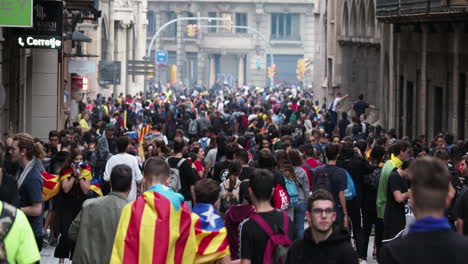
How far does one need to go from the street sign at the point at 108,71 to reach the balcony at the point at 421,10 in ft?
51.4

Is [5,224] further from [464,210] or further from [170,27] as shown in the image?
[170,27]

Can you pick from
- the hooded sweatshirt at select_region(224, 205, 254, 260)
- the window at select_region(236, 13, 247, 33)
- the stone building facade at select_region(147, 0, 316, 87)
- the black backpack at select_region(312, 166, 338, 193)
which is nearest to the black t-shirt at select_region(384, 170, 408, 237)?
the black backpack at select_region(312, 166, 338, 193)

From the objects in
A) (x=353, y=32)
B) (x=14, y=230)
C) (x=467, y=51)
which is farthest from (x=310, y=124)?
(x=14, y=230)

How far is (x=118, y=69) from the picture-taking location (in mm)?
42562

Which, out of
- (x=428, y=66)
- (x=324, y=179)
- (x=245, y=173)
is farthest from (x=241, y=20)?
(x=245, y=173)

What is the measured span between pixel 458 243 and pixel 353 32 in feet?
116

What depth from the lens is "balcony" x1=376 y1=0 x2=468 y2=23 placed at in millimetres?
19969

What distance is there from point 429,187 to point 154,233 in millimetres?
2821

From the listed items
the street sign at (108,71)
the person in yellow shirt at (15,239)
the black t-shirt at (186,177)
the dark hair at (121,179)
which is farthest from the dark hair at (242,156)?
the street sign at (108,71)

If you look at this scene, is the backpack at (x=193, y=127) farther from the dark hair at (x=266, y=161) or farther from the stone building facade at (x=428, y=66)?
the dark hair at (x=266, y=161)

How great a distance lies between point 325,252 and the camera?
21.4 feet

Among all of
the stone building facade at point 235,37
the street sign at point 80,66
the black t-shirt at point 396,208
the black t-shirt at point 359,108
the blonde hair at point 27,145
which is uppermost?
the stone building facade at point 235,37

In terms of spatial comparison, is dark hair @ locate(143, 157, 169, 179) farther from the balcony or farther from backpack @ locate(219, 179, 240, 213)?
the balcony

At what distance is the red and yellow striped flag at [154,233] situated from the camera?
755 cm
